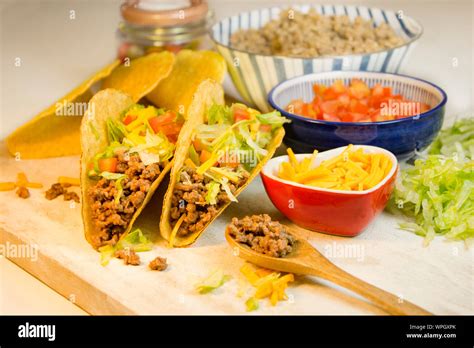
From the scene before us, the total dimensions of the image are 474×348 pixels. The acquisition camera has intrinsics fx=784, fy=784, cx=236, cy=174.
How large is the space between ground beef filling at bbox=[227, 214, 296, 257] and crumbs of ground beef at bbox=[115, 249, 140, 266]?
508mm

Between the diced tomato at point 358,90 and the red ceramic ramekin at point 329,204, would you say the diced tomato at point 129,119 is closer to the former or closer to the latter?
the red ceramic ramekin at point 329,204

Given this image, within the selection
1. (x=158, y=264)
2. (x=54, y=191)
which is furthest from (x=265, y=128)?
(x=54, y=191)

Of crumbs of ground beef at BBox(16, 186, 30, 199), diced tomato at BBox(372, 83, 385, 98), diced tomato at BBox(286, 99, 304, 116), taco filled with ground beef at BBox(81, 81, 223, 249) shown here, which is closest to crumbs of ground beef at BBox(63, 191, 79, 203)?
crumbs of ground beef at BBox(16, 186, 30, 199)

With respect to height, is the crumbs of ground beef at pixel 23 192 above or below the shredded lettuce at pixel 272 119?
below

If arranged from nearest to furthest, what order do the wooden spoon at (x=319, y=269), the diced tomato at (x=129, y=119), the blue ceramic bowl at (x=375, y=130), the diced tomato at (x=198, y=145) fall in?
the wooden spoon at (x=319, y=269) < the diced tomato at (x=198, y=145) < the diced tomato at (x=129, y=119) < the blue ceramic bowl at (x=375, y=130)

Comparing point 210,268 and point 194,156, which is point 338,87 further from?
point 210,268

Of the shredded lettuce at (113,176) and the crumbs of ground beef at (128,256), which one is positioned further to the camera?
the shredded lettuce at (113,176)

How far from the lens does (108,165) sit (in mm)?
4312

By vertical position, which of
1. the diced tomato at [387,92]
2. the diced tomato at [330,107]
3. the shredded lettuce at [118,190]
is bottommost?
the shredded lettuce at [118,190]

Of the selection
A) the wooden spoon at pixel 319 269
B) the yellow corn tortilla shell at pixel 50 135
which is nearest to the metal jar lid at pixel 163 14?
the yellow corn tortilla shell at pixel 50 135

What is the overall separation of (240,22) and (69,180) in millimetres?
2140

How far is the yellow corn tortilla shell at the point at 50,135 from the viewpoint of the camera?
532 centimetres

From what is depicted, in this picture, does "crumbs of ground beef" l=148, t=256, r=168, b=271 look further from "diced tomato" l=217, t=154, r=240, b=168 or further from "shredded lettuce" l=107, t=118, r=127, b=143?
"shredded lettuce" l=107, t=118, r=127, b=143

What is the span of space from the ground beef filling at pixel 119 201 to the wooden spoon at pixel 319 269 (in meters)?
0.53
